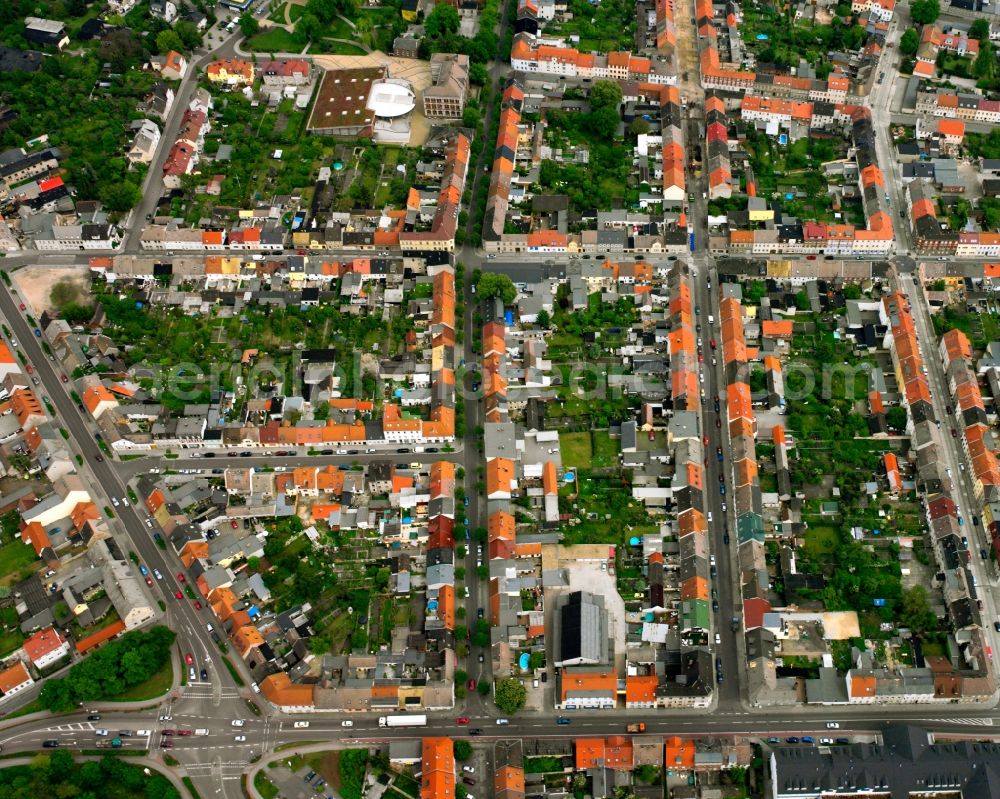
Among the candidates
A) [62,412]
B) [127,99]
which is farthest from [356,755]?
[127,99]

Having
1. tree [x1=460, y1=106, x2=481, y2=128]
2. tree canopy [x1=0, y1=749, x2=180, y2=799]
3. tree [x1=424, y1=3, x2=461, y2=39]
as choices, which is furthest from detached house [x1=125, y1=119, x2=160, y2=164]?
tree canopy [x1=0, y1=749, x2=180, y2=799]

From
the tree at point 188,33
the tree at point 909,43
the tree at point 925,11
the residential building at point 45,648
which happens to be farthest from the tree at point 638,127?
the residential building at point 45,648

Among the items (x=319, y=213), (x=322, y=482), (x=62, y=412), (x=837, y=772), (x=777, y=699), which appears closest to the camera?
(x=837, y=772)

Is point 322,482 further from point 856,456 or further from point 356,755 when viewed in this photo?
point 856,456

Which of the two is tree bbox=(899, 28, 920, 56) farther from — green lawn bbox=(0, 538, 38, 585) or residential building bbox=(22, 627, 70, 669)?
residential building bbox=(22, 627, 70, 669)

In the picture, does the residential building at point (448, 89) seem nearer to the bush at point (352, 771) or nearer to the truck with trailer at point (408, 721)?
the truck with trailer at point (408, 721)
